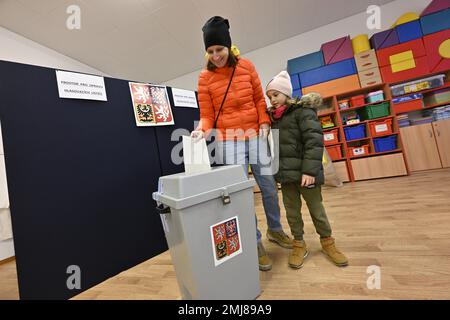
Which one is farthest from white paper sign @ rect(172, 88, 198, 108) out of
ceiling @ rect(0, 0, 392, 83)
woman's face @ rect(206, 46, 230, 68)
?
ceiling @ rect(0, 0, 392, 83)

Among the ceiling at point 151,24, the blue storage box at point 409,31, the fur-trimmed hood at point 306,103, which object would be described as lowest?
the fur-trimmed hood at point 306,103

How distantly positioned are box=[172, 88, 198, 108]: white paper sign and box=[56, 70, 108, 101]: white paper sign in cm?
50

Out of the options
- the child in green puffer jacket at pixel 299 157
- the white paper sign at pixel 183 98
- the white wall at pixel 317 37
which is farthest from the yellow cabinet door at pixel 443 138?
the white paper sign at pixel 183 98

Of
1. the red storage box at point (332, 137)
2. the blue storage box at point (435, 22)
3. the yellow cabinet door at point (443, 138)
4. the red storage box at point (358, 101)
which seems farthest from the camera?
the red storage box at point (332, 137)

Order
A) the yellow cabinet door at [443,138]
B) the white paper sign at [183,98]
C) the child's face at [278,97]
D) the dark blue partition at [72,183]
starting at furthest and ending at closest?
the yellow cabinet door at [443,138], the white paper sign at [183,98], the child's face at [278,97], the dark blue partition at [72,183]

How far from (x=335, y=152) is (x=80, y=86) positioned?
9.84 ft

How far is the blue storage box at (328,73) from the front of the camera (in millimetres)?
2788

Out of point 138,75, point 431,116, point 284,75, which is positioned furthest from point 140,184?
point 431,116

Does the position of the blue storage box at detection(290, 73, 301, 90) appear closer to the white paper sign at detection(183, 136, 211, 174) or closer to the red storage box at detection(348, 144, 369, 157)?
the red storage box at detection(348, 144, 369, 157)

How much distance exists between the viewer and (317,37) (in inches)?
126

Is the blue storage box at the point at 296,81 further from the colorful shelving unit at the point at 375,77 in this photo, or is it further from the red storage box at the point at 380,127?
the red storage box at the point at 380,127

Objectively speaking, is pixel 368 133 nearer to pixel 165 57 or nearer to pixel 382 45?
pixel 382 45

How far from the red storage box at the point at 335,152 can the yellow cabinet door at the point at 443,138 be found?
116cm

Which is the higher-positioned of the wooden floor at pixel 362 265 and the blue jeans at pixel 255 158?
the blue jeans at pixel 255 158
